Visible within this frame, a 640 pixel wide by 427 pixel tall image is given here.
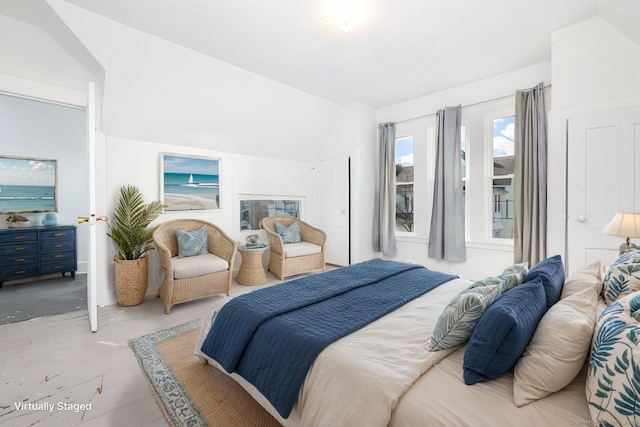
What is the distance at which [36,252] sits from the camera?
3.84 m

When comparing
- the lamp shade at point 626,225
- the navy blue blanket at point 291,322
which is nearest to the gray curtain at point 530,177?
the lamp shade at point 626,225

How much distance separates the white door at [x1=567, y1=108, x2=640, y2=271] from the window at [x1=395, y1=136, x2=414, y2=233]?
2.13m

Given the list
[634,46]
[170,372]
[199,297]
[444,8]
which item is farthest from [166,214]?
[634,46]

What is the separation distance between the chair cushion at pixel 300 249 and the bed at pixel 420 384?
8.23 feet

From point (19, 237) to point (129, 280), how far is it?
2128mm

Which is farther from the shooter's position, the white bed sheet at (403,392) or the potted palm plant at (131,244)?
the potted palm plant at (131,244)

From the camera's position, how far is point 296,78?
3.68 m

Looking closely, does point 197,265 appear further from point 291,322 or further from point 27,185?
point 27,185

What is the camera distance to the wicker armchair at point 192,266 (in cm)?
288

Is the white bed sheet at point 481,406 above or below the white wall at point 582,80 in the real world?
below

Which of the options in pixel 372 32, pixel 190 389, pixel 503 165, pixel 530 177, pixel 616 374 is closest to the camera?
pixel 616 374

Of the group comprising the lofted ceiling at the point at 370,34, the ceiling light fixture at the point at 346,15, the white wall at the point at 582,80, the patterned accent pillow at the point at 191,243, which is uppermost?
the lofted ceiling at the point at 370,34

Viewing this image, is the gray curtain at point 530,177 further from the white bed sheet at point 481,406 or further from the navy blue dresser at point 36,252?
the navy blue dresser at point 36,252

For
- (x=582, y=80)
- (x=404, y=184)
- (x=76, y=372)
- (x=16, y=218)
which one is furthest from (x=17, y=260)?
(x=582, y=80)
